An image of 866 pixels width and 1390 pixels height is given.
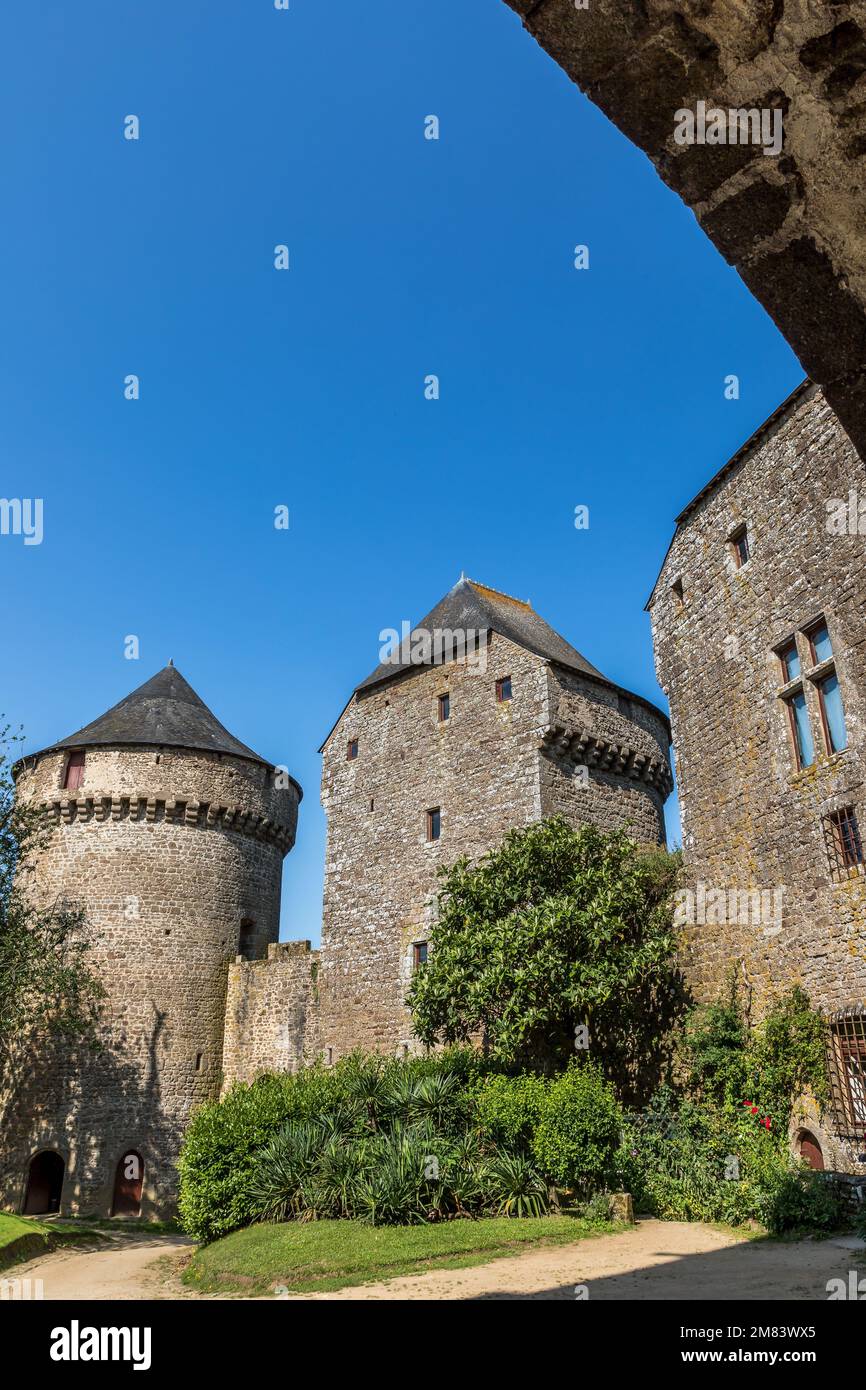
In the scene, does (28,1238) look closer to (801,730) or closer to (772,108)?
(801,730)

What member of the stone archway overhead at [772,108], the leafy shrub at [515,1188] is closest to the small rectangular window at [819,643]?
the leafy shrub at [515,1188]

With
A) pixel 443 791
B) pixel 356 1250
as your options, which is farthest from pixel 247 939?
pixel 356 1250

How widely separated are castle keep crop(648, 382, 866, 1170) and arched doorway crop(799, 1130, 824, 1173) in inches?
0.9

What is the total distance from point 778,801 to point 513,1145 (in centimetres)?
616

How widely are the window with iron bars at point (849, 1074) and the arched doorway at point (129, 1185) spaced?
63.8 feet

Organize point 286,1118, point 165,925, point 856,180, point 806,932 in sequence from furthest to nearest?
point 165,925, point 286,1118, point 806,932, point 856,180

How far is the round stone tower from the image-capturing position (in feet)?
77.7

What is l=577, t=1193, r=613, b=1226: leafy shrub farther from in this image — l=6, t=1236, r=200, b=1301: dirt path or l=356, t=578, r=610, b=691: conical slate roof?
l=356, t=578, r=610, b=691: conical slate roof

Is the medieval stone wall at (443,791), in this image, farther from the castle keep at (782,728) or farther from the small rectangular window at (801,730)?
the small rectangular window at (801,730)

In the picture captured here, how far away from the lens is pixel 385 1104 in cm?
1451

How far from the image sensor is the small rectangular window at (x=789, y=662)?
12.3 m

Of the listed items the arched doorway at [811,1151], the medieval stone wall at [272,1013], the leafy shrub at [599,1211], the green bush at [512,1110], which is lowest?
the leafy shrub at [599,1211]

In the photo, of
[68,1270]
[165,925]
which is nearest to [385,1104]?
[68,1270]

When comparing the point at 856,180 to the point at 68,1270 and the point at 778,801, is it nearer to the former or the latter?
the point at 778,801
